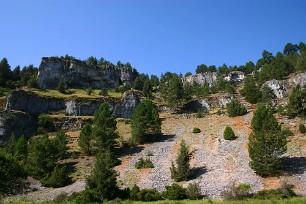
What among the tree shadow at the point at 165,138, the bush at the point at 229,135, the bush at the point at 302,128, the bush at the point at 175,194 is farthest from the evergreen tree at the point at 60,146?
the bush at the point at 302,128

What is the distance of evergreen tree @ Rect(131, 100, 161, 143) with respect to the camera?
68562 millimetres

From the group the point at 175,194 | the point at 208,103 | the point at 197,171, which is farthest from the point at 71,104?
the point at 175,194

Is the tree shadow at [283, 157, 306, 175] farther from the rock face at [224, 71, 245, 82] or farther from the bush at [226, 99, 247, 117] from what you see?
the rock face at [224, 71, 245, 82]

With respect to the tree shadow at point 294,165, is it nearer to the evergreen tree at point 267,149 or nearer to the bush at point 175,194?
the evergreen tree at point 267,149

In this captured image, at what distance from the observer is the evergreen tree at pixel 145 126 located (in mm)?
68562

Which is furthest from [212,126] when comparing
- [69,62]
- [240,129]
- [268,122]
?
[69,62]

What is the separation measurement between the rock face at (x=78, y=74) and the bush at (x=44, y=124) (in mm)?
38873

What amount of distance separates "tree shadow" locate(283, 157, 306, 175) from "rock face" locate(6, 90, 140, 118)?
5835 cm

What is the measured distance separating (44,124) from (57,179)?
37.3m

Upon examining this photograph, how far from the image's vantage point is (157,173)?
5141 centimetres

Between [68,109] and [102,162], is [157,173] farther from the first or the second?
[68,109]

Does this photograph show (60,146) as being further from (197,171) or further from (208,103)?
(208,103)

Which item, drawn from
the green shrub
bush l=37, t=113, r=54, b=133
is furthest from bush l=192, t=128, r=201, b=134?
bush l=37, t=113, r=54, b=133

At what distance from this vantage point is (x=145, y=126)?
69688 mm
